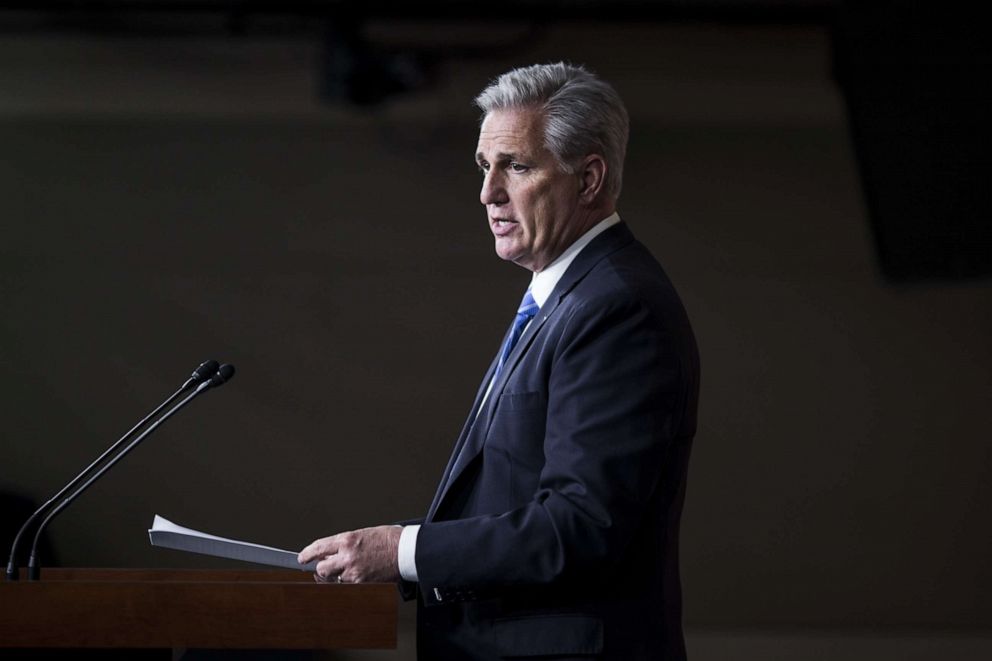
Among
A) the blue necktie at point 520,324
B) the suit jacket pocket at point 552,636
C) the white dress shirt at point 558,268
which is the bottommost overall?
the suit jacket pocket at point 552,636

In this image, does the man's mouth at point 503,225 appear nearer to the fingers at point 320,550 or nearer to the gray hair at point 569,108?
the gray hair at point 569,108

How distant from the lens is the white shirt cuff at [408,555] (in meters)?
1.49

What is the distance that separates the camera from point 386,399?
183 inches

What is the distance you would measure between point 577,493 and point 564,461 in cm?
5

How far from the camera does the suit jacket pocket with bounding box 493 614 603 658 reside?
58.6 inches

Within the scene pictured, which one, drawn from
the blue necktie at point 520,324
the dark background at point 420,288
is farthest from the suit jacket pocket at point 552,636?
the dark background at point 420,288

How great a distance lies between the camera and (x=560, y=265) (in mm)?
1726

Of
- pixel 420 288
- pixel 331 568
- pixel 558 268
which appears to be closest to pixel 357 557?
pixel 331 568

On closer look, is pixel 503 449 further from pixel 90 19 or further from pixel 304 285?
pixel 90 19

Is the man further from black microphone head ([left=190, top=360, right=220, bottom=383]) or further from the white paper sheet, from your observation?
black microphone head ([left=190, top=360, right=220, bottom=383])

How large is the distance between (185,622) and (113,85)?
3.71 m

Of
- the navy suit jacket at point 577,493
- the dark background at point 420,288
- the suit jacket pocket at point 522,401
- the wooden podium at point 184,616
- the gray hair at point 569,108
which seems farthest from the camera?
the dark background at point 420,288

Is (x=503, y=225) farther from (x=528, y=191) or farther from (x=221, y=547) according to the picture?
(x=221, y=547)

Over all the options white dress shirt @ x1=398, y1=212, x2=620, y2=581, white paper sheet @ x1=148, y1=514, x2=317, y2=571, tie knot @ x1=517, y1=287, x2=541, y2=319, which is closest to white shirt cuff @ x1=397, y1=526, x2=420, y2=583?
white paper sheet @ x1=148, y1=514, x2=317, y2=571
